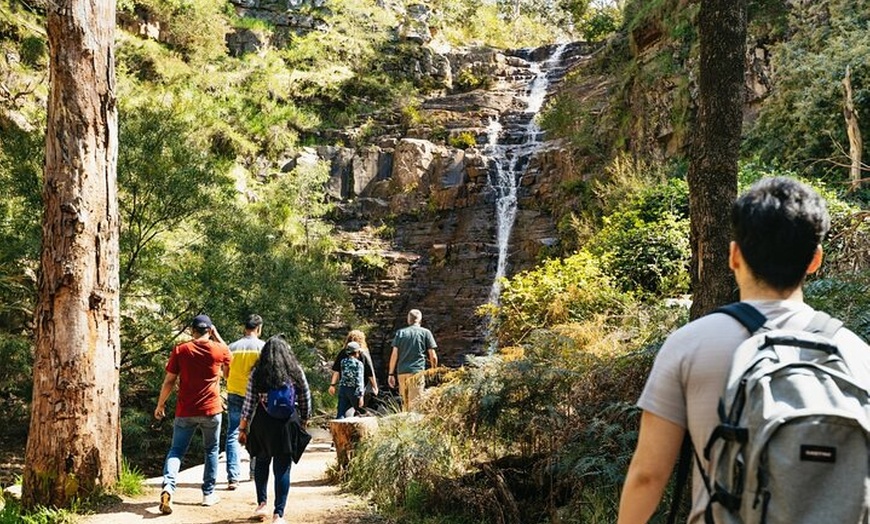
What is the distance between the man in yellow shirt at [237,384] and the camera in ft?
24.4

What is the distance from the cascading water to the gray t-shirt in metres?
17.3

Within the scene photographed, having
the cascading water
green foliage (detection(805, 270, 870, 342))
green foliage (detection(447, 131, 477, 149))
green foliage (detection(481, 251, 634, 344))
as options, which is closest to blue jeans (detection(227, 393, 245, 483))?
green foliage (detection(481, 251, 634, 344))

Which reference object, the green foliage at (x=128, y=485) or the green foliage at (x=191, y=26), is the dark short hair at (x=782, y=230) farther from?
the green foliage at (x=191, y=26)

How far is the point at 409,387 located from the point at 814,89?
8.74 meters

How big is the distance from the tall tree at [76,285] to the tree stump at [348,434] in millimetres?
2294

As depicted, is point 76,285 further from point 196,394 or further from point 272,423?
point 272,423

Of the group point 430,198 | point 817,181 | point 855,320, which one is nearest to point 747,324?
point 855,320

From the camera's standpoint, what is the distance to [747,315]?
1880 millimetres

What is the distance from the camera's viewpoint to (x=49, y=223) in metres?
6.73

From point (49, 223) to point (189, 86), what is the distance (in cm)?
1746

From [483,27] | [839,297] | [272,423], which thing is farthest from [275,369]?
[483,27]

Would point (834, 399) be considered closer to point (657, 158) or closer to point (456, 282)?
point (657, 158)

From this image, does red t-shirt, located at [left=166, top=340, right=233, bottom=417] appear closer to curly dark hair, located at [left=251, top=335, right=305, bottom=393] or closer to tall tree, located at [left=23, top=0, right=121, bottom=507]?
tall tree, located at [left=23, top=0, right=121, bottom=507]

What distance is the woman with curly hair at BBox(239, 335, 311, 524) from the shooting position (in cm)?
587
